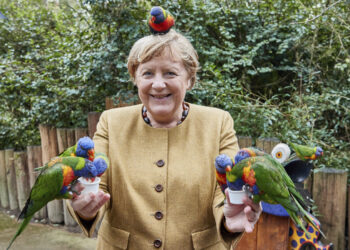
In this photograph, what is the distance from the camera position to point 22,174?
440 cm

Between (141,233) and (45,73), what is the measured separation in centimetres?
320

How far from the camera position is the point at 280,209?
2.12 meters

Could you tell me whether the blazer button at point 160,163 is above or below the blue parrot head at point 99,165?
below

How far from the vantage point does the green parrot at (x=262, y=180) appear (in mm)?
1180

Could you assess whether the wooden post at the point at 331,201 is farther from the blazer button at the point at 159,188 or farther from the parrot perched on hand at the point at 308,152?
the blazer button at the point at 159,188

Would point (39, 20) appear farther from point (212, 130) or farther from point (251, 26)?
point (212, 130)

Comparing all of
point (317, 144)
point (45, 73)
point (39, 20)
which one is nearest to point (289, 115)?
point (317, 144)

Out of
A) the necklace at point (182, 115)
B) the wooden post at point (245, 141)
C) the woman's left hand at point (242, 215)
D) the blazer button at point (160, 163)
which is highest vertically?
the necklace at point (182, 115)

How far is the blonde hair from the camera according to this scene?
153 cm

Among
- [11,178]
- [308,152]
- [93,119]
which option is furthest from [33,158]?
[308,152]


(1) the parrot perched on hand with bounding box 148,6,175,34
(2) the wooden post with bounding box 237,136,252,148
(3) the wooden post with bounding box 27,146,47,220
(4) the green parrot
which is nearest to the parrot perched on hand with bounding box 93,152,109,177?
(4) the green parrot

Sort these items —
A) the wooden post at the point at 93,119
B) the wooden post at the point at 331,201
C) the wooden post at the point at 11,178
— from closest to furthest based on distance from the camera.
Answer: the wooden post at the point at 331,201 < the wooden post at the point at 93,119 < the wooden post at the point at 11,178

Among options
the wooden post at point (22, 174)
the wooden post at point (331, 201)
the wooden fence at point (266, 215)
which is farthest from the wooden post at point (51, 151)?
the wooden post at point (331, 201)

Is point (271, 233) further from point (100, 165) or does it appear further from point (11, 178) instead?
point (11, 178)
